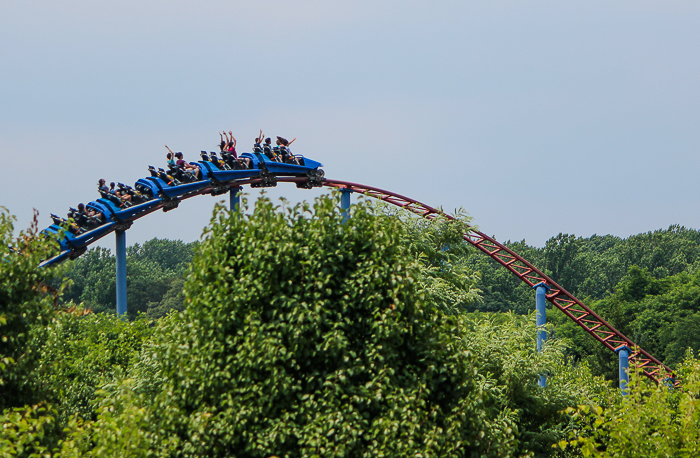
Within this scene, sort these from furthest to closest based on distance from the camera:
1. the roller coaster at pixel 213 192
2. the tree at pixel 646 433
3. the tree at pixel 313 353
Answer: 1. the roller coaster at pixel 213 192
2. the tree at pixel 646 433
3. the tree at pixel 313 353

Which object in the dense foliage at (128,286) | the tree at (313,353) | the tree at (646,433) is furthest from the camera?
the dense foliage at (128,286)

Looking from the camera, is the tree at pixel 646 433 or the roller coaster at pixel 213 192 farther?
the roller coaster at pixel 213 192

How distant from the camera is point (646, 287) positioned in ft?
184

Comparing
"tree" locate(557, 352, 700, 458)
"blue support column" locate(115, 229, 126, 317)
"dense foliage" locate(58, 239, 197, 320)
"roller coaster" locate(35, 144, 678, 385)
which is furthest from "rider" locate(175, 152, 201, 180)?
"dense foliage" locate(58, 239, 197, 320)

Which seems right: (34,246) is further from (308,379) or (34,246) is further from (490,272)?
(490,272)

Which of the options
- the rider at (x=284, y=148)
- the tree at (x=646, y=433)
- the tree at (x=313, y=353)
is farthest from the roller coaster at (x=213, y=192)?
the tree at (x=313, y=353)

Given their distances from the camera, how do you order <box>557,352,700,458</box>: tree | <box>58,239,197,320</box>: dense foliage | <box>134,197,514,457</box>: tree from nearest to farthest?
1. <box>134,197,514,457</box>: tree
2. <box>557,352,700,458</box>: tree
3. <box>58,239,197,320</box>: dense foliage

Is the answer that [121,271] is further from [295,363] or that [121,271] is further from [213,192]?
[295,363]

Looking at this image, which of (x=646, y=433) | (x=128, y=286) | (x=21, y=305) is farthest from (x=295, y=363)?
(x=128, y=286)

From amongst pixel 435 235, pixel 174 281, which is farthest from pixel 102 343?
pixel 174 281

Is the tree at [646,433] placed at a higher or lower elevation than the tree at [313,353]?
lower

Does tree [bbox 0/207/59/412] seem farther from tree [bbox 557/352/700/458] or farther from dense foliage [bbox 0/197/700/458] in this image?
tree [bbox 557/352/700/458]

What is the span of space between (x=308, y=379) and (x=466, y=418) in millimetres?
1680

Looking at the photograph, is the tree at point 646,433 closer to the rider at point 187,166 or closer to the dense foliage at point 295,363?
the dense foliage at point 295,363
